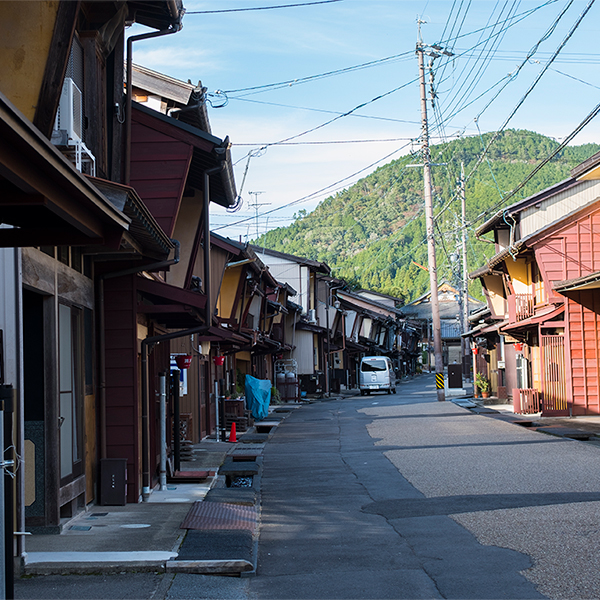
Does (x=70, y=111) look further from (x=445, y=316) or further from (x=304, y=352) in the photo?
(x=445, y=316)

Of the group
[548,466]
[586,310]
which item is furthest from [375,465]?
[586,310]

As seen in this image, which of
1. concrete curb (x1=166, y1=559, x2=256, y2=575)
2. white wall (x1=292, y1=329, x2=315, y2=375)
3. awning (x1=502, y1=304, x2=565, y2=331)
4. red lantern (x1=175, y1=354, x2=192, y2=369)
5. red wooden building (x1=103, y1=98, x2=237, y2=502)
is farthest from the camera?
white wall (x1=292, y1=329, x2=315, y2=375)

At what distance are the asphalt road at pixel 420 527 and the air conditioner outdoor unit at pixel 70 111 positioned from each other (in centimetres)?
514

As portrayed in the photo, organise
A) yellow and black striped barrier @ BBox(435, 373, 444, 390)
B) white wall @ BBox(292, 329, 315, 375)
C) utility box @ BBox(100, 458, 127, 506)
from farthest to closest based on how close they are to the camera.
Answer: white wall @ BBox(292, 329, 315, 375) → yellow and black striped barrier @ BBox(435, 373, 444, 390) → utility box @ BBox(100, 458, 127, 506)

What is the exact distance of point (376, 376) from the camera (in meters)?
50.8

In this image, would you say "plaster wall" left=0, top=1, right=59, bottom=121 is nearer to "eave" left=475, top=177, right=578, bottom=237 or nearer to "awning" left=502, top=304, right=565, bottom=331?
"awning" left=502, top=304, right=565, bottom=331

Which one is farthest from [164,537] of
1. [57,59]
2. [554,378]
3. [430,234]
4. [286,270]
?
[286,270]

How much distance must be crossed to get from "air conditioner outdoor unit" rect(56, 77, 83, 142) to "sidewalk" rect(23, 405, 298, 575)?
15.0 feet

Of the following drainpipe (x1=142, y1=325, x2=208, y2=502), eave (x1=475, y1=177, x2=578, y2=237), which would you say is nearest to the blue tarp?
eave (x1=475, y1=177, x2=578, y2=237)

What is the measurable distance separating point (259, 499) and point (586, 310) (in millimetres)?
17272

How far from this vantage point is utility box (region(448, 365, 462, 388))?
47.4m

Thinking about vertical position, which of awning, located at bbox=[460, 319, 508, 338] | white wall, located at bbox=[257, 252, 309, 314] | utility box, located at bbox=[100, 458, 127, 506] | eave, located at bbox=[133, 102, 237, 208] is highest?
white wall, located at bbox=[257, 252, 309, 314]

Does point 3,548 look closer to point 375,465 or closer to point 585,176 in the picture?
point 375,465

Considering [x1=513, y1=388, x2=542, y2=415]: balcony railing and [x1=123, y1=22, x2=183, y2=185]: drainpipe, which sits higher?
[x1=123, y1=22, x2=183, y2=185]: drainpipe
